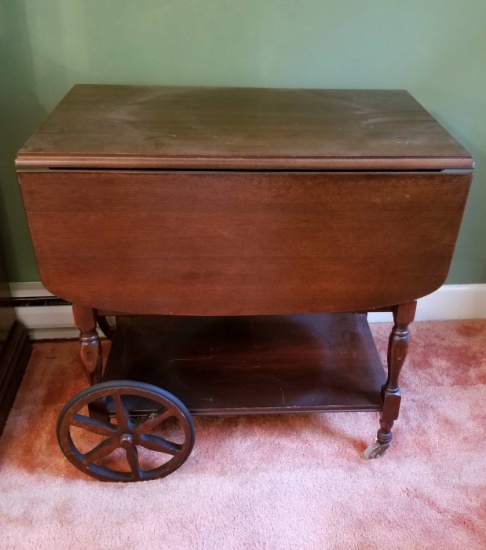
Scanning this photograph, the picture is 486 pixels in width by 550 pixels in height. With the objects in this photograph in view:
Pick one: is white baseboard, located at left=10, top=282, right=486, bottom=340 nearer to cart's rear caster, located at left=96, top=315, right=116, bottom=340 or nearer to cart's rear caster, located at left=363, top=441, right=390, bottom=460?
cart's rear caster, located at left=96, top=315, right=116, bottom=340

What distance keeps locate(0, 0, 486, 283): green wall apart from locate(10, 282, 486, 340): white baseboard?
0.38m

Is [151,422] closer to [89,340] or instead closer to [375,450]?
[89,340]

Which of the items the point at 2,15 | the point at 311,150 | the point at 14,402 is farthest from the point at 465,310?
the point at 2,15

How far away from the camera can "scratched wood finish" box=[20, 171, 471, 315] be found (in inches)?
38.6

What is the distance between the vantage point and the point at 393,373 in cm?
126

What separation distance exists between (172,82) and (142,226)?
1.70 feet

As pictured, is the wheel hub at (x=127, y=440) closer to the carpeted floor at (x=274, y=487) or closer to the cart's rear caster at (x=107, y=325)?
the carpeted floor at (x=274, y=487)

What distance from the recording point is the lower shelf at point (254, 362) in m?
1.31

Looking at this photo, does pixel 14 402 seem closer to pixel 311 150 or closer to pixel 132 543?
pixel 132 543

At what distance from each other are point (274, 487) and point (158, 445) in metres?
0.28

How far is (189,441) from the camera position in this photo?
1.23 meters

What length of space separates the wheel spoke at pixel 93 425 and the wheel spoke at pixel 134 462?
0.06 meters

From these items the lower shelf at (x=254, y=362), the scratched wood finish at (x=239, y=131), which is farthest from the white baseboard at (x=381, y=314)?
the scratched wood finish at (x=239, y=131)

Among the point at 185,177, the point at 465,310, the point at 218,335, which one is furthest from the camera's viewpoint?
the point at 465,310
